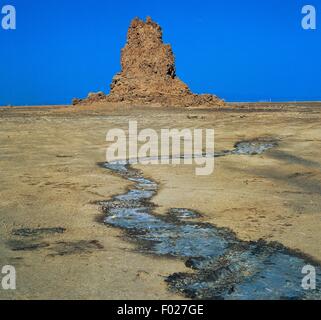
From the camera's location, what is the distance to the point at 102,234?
223 inches

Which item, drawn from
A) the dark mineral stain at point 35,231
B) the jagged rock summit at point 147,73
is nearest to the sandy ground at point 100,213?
the dark mineral stain at point 35,231

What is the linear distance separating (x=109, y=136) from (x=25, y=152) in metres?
4.69

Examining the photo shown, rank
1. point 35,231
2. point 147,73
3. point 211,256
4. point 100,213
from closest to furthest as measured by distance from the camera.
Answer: point 211,256 → point 35,231 → point 100,213 → point 147,73

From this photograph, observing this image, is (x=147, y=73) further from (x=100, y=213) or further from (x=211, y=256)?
(x=211, y=256)

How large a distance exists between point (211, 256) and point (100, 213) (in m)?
2.15

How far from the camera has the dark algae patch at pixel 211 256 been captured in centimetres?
408

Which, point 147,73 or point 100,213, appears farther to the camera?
point 147,73

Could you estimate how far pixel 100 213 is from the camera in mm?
6672

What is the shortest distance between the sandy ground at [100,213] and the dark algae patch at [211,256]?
0.56 feet

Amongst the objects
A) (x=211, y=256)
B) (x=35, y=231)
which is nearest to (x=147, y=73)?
(x=35, y=231)

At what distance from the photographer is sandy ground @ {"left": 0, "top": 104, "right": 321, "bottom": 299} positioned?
4.27 m

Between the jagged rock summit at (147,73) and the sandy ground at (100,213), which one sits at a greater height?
the jagged rock summit at (147,73)

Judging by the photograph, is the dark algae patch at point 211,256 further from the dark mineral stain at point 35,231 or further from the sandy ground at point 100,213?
the dark mineral stain at point 35,231
